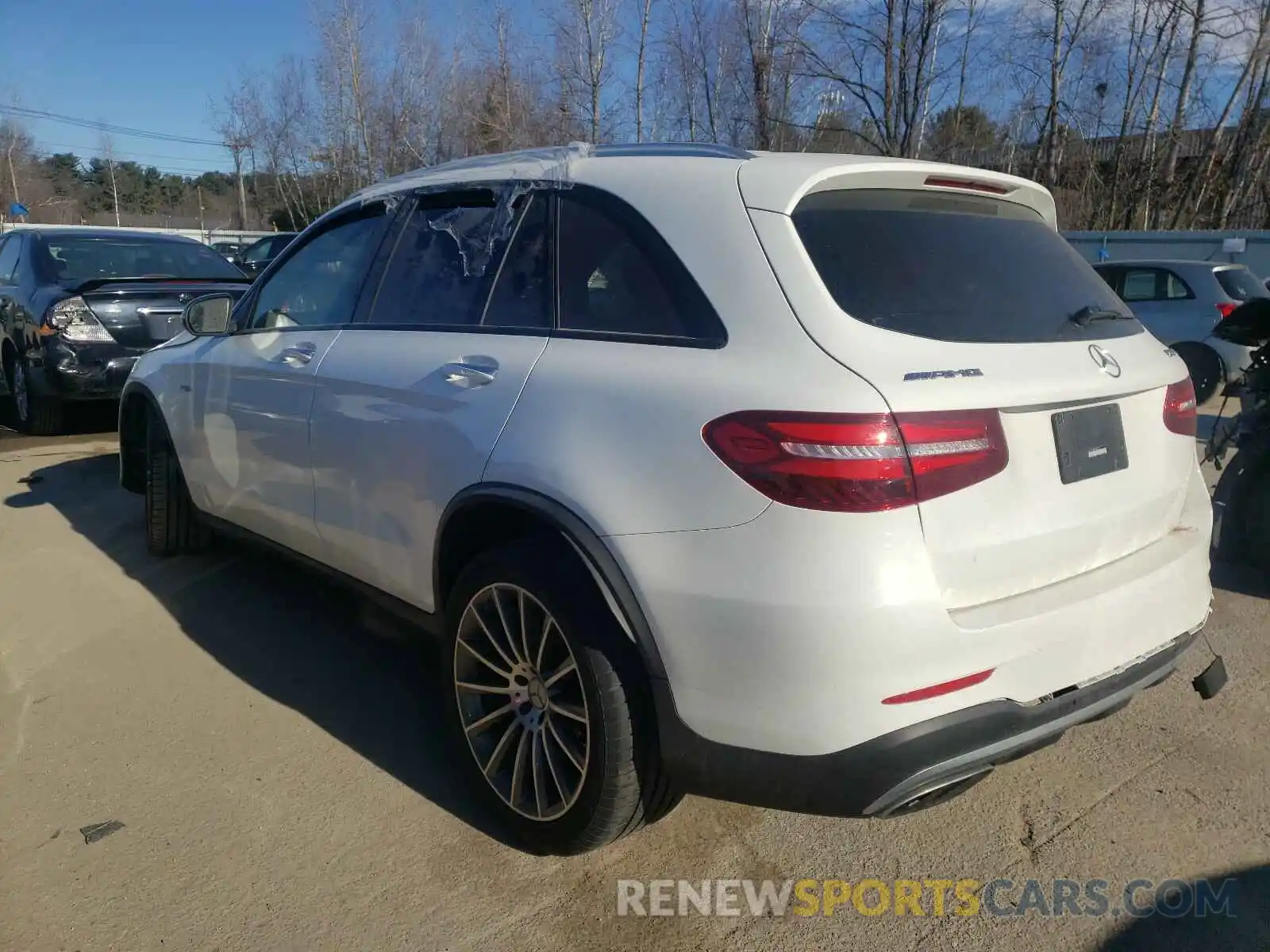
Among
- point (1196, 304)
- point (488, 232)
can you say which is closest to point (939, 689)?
point (488, 232)

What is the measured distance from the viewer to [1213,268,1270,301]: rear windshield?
10.2m

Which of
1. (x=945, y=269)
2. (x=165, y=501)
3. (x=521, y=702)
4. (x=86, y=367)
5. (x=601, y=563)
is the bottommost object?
(x=165, y=501)

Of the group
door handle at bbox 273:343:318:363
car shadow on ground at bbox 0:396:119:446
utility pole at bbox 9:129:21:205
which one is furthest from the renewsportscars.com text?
utility pole at bbox 9:129:21:205

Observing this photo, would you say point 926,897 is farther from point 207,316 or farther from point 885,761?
point 207,316

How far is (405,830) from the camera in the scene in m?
2.73

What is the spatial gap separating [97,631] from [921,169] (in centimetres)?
Answer: 375

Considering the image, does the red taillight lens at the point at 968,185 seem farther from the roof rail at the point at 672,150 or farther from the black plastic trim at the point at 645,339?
the black plastic trim at the point at 645,339

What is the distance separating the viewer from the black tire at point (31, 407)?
7.78 m

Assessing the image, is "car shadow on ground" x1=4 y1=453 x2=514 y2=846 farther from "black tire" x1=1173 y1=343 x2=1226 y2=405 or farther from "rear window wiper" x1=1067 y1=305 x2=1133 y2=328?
"black tire" x1=1173 y1=343 x2=1226 y2=405

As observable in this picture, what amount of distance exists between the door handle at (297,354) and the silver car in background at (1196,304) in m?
8.99

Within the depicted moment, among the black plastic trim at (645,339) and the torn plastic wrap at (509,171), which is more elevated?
the torn plastic wrap at (509,171)

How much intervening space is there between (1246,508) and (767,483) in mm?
3648

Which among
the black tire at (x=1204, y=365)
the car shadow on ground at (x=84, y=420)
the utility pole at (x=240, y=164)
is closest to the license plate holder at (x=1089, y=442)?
the car shadow on ground at (x=84, y=420)

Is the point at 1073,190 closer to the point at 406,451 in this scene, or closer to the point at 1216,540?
the point at 1216,540
